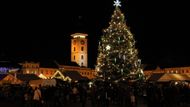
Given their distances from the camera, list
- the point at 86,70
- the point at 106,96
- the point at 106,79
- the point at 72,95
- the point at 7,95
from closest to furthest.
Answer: the point at 106,96 → the point at 72,95 → the point at 7,95 → the point at 106,79 → the point at 86,70

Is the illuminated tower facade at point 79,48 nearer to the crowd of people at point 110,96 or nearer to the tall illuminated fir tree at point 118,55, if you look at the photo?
the tall illuminated fir tree at point 118,55

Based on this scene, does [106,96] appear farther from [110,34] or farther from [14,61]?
[14,61]

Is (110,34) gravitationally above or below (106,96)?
above

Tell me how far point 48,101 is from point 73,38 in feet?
321

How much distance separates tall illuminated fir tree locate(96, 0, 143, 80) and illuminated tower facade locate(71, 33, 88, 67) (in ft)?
262

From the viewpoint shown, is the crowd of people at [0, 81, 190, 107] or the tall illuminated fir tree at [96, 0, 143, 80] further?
the tall illuminated fir tree at [96, 0, 143, 80]

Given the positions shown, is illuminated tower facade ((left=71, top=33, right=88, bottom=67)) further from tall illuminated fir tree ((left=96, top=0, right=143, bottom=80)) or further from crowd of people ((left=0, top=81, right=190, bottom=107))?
crowd of people ((left=0, top=81, right=190, bottom=107))

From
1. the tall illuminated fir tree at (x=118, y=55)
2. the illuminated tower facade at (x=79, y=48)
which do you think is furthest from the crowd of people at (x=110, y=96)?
the illuminated tower facade at (x=79, y=48)

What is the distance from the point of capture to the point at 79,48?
118 m

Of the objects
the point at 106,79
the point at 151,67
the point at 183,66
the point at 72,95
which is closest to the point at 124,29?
the point at 106,79

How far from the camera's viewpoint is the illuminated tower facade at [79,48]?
390 feet

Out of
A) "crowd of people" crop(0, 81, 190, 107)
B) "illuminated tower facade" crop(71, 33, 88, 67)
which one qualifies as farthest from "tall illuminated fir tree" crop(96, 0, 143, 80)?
"illuminated tower facade" crop(71, 33, 88, 67)

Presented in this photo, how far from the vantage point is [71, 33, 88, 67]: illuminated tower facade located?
118750 mm

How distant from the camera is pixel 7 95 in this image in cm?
3456
